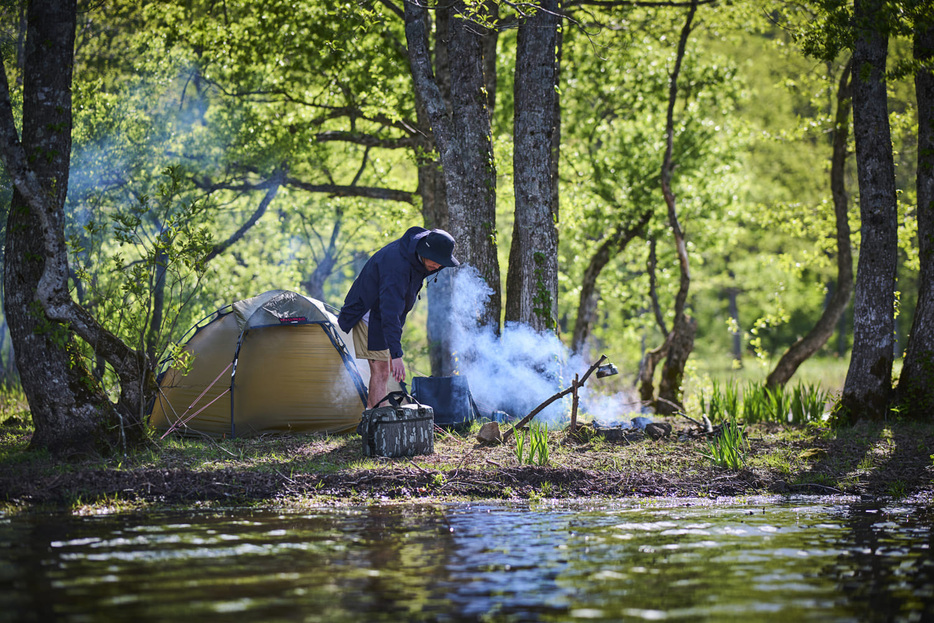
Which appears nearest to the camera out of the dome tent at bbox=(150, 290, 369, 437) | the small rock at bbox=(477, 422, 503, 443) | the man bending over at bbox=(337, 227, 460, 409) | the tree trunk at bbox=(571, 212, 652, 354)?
the man bending over at bbox=(337, 227, 460, 409)

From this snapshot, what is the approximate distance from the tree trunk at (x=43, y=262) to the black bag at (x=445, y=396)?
334cm

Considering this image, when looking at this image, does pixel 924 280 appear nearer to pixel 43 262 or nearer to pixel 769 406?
pixel 769 406

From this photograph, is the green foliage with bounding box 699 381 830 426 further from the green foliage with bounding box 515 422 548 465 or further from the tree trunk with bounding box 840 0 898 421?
the green foliage with bounding box 515 422 548 465

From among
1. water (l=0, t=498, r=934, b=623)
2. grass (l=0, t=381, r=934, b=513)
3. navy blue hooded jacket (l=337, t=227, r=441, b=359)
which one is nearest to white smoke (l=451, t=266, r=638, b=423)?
grass (l=0, t=381, r=934, b=513)

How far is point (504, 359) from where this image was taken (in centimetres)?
1058

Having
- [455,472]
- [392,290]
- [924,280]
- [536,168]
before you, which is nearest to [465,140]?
[536,168]

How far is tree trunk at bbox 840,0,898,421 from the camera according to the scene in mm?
10523

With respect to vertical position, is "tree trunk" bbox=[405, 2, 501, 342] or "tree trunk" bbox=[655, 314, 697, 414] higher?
"tree trunk" bbox=[405, 2, 501, 342]

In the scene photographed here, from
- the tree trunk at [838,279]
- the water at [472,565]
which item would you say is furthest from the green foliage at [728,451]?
the tree trunk at [838,279]

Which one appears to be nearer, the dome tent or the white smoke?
the dome tent

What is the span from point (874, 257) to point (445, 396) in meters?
5.72

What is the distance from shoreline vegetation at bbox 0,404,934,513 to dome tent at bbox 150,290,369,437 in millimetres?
735

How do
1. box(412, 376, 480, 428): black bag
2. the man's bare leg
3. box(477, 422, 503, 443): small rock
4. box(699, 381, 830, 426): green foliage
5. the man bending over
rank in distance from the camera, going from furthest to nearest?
box(699, 381, 830, 426): green foliage
box(412, 376, 480, 428): black bag
the man's bare leg
box(477, 422, 503, 443): small rock
the man bending over

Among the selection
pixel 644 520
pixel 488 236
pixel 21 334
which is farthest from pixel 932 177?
pixel 21 334
